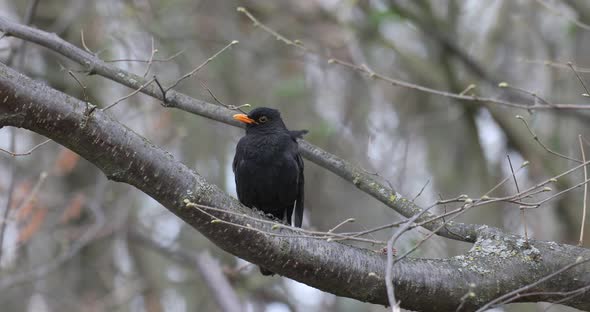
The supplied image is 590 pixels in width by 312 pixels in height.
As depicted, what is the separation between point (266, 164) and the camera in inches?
208

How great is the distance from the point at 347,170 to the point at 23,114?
184 cm

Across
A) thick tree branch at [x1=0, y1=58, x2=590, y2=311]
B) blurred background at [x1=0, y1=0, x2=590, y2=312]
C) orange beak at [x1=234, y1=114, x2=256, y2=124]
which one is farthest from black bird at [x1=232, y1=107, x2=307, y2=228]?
thick tree branch at [x1=0, y1=58, x2=590, y2=311]

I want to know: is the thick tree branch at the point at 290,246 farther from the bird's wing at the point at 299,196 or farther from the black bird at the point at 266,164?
the bird's wing at the point at 299,196

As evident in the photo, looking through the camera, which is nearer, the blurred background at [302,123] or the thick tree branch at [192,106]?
the thick tree branch at [192,106]

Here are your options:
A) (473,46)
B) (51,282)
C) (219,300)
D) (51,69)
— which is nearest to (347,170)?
(219,300)

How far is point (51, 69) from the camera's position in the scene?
889cm

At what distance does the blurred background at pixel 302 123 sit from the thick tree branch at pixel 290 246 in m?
2.69

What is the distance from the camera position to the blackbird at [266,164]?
529 centimetres

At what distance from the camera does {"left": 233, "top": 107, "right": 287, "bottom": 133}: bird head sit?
538 centimetres

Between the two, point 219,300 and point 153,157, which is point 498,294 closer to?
point 153,157

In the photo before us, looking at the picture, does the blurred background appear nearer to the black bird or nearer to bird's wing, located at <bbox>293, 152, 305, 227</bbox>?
bird's wing, located at <bbox>293, 152, 305, 227</bbox>

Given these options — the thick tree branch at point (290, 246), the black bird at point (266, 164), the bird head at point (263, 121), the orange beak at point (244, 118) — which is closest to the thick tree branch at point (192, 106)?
the thick tree branch at point (290, 246)

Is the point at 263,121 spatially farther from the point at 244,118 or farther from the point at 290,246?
the point at 290,246

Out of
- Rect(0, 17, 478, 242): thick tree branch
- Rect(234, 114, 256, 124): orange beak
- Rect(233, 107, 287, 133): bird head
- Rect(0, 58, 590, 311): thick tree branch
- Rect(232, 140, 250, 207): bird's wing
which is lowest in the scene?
Rect(0, 58, 590, 311): thick tree branch
